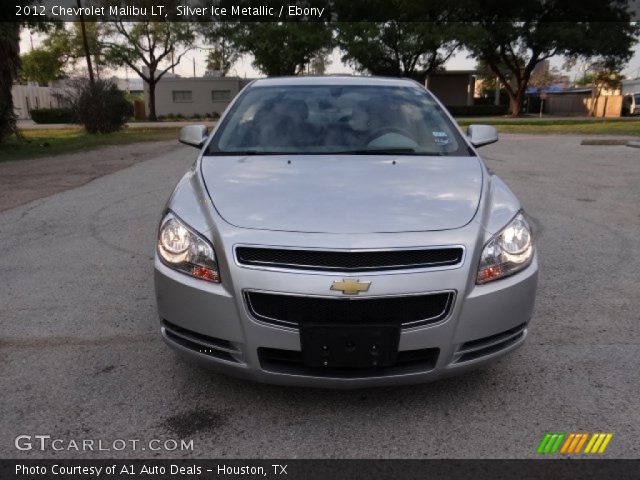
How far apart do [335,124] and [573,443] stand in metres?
2.33

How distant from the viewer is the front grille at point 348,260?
2266 mm

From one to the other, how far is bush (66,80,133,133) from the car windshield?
68.0ft

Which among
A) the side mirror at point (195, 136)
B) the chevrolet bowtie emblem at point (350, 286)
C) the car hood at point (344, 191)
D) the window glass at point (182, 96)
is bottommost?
the chevrolet bowtie emblem at point (350, 286)

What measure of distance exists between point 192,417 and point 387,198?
137cm

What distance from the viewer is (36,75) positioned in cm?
6044

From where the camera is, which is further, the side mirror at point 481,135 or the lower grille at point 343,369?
the side mirror at point 481,135

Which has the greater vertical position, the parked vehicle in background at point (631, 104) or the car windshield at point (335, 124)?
the parked vehicle in background at point (631, 104)

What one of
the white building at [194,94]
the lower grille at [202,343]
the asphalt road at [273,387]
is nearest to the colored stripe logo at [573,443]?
the asphalt road at [273,387]

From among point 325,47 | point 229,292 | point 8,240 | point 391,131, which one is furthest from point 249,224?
point 325,47

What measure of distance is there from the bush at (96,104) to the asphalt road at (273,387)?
19235 millimetres

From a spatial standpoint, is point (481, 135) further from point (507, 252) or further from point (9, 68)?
point (9, 68)

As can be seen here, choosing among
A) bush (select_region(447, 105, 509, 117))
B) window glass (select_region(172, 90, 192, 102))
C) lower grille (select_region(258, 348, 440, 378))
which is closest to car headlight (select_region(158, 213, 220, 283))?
lower grille (select_region(258, 348, 440, 378))

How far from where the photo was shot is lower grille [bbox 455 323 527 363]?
239 centimetres

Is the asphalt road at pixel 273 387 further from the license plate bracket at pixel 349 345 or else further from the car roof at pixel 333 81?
the car roof at pixel 333 81
